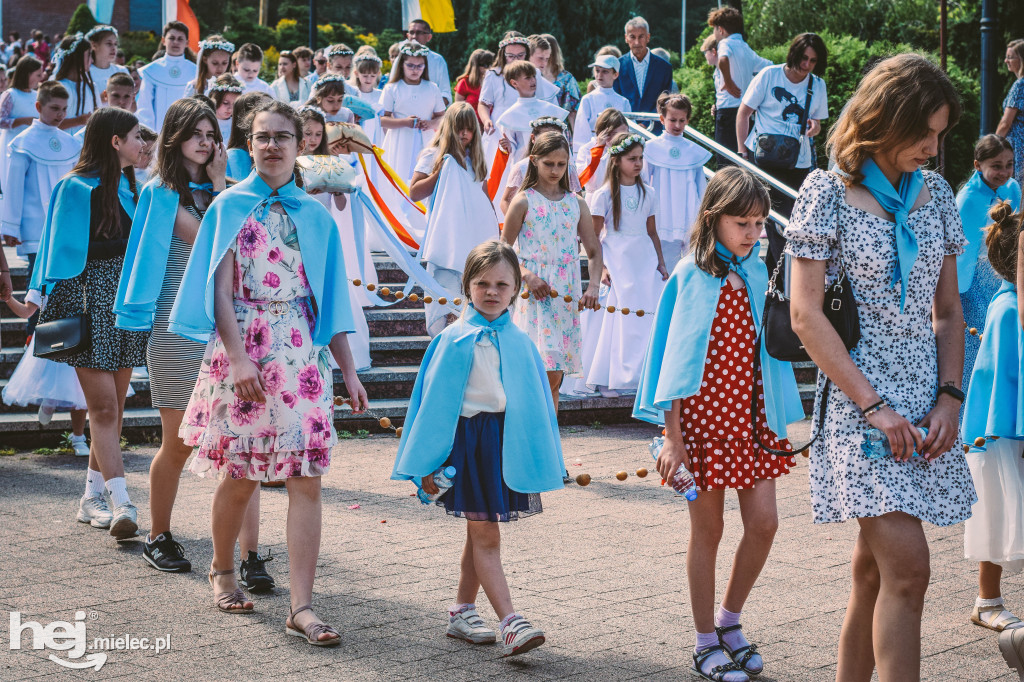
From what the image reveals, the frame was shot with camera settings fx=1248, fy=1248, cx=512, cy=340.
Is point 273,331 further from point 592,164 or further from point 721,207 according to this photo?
point 592,164

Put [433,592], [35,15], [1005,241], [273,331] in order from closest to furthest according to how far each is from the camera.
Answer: [273,331], [1005,241], [433,592], [35,15]

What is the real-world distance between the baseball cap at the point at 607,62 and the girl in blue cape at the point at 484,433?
8.47 m

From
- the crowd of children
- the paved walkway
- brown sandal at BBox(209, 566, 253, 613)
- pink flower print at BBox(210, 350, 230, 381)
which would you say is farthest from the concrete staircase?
Answer: pink flower print at BBox(210, 350, 230, 381)

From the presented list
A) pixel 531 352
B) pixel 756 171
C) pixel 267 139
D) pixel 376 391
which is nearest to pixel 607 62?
pixel 756 171

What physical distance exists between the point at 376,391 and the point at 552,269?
98.5 inches

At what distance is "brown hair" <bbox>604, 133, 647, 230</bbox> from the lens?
933cm

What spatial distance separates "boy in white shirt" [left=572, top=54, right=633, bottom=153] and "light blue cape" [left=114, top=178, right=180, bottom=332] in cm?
769

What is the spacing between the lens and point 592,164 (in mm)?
10773

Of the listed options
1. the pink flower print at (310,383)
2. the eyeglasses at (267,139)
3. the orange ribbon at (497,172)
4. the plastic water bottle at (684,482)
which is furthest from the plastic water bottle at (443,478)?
the orange ribbon at (497,172)

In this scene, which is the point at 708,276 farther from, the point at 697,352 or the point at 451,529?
the point at 451,529

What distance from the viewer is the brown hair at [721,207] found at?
4.53 m

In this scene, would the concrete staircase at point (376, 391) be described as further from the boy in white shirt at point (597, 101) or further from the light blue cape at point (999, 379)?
the light blue cape at point (999, 379)

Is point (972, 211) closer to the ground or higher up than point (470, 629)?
higher up

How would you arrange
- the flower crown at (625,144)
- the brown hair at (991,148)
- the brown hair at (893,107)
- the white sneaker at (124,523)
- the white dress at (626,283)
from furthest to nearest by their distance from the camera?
→ the white dress at (626,283) < the flower crown at (625,144) < the brown hair at (991,148) < the white sneaker at (124,523) < the brown hair at (893,107)
